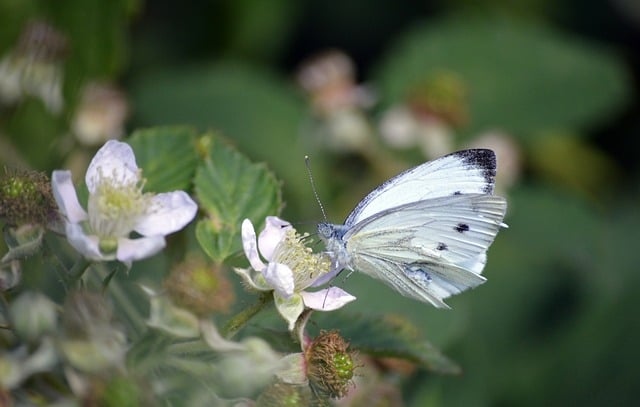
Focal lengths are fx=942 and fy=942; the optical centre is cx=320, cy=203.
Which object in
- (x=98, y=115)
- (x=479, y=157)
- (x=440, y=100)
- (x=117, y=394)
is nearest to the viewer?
(x=117, y=394)

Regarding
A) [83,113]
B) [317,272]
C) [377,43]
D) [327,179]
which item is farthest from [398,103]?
[317,272]

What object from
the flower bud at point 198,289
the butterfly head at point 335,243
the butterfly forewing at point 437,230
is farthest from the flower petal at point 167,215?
the butterfly forewing at point 437,230

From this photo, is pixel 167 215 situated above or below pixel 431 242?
above

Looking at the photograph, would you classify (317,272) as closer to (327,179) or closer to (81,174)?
(81,174)

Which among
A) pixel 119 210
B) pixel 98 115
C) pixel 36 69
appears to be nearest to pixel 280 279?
pixel 119 210

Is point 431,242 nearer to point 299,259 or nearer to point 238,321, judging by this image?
point 299,259

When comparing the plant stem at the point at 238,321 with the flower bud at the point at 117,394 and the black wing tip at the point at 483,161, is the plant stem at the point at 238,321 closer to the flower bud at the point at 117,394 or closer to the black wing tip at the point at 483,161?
the flower bud at the point at 117,394

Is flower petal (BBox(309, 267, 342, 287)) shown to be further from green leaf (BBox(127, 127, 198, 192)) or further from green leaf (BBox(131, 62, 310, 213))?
green leaf (BBox(131, 62, 310, 213))
